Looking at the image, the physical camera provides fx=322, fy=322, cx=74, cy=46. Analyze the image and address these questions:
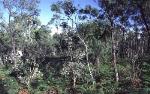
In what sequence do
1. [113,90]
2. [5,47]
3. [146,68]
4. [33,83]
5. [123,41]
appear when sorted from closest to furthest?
[113,90] → [33,83] → [146,68] → [123,41] → [5,47]

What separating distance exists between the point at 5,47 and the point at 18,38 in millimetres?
8154

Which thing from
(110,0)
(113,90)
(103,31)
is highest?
(110,0)

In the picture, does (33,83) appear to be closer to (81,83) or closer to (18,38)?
(81,83)

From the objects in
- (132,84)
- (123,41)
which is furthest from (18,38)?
(132,84)

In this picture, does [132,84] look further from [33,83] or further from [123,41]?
[123,41]

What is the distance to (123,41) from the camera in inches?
2510

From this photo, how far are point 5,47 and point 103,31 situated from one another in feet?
130

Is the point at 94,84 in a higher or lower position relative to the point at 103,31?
lower

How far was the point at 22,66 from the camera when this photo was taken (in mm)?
36750

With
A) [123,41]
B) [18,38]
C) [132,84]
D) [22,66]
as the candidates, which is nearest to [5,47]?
[18,38]

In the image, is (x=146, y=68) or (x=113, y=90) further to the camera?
(x=146, y=68)

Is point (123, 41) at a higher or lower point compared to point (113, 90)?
higher

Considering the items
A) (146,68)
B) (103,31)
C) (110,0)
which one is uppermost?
(110,0)

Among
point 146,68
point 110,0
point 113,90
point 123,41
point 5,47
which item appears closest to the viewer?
point 113,90
